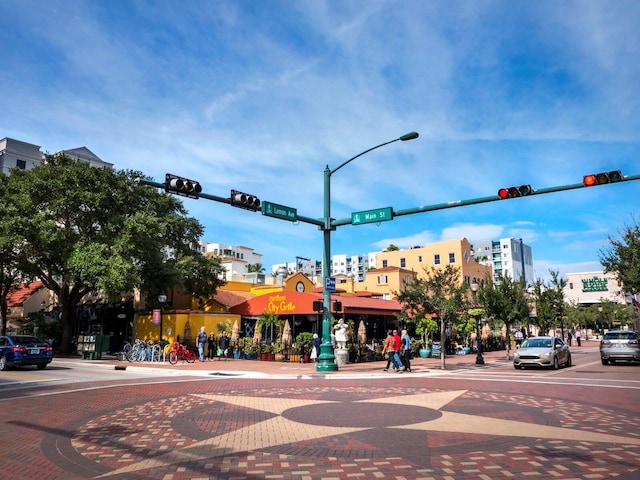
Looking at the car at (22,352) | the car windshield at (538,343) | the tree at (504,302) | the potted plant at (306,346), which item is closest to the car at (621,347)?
the car windshield at (538,343)

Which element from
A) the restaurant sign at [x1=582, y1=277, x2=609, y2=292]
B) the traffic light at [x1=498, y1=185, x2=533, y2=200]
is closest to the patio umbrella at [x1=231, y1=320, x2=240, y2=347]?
the traffic light at [x1=498, y1=185, x2=533, y2=200]

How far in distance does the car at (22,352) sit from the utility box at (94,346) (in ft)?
22.4

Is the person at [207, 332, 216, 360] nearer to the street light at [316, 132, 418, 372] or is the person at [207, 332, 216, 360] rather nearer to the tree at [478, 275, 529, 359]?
the street light at [316, 132, 418, 372]

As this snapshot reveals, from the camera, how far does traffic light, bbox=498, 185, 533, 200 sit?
1563 cm

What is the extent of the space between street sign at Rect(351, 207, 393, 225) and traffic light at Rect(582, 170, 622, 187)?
267 inches

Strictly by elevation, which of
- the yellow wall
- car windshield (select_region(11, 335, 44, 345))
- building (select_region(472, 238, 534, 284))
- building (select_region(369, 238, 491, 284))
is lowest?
car windshield (select_region(11, 335, 44, 345))

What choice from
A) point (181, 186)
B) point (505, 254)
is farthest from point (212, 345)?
point (505, 254)

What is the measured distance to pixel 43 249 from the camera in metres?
30.4

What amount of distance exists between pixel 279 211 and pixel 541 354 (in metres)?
13.5

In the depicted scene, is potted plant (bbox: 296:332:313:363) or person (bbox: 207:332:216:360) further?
person (bbox: 207:332:216:360)

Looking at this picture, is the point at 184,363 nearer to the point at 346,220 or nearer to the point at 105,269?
the point at 105,269

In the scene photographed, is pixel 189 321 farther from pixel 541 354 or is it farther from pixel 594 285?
pixel 594 285

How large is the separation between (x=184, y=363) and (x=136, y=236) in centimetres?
939

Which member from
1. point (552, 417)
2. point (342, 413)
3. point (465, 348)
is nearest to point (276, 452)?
point (342, 413)
